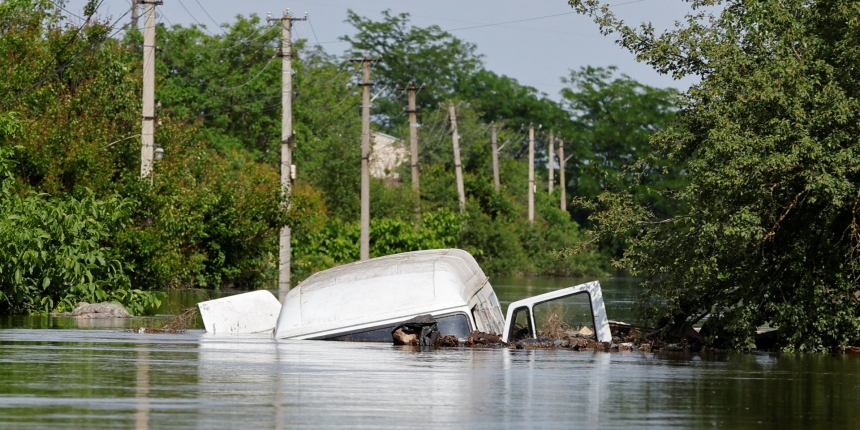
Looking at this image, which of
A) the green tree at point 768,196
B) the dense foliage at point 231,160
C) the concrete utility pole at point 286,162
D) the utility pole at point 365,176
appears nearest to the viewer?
the green tree at point 768,196

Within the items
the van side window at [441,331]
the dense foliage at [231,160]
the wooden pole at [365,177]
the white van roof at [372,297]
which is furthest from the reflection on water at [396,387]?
the wooden pole at [365,177]

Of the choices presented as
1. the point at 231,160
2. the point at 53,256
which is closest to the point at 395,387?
the point at 53,256

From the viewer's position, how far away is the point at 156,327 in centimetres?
2286

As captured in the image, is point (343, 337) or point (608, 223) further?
point (608, 223)

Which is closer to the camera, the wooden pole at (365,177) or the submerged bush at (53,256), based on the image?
the submerged bush at (53,256)

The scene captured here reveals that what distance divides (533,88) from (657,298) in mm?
95444

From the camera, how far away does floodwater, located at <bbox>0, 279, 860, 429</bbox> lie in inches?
420

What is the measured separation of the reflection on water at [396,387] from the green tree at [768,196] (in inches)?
38.8

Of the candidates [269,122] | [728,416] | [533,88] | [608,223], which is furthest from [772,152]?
[533,88]

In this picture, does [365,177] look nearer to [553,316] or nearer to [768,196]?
[553,316]

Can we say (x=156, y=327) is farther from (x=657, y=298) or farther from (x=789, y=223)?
(x=789, y=223)

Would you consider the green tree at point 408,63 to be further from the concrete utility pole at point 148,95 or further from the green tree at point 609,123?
the concrete utility pole at point 148,95

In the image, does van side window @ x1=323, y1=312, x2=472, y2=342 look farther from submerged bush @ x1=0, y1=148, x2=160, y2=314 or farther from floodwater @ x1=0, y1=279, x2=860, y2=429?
submerged bush @ x1=0, y1=148, x2=160, y2=314

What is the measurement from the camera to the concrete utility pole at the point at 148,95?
108 ft
